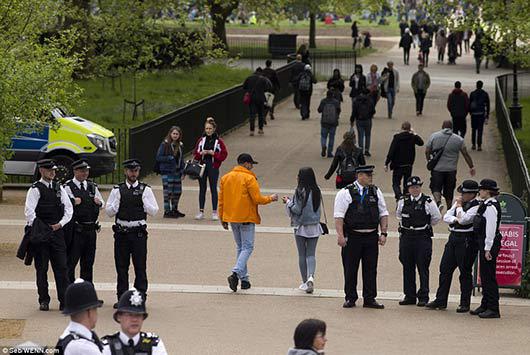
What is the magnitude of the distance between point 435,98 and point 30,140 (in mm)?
21430

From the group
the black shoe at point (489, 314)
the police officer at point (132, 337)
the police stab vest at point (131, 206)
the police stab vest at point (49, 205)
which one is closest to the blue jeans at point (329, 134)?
the black shoe at point (489, 314)

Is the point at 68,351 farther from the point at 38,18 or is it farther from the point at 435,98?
the point at 435,98

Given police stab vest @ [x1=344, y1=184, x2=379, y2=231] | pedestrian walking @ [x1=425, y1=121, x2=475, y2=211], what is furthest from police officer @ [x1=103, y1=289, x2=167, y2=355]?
pedestrian walking @ [x1=425, y1=121, x2=475, y2=211]

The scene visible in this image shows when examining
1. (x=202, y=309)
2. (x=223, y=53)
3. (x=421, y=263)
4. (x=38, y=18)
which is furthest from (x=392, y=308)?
(x=223, y=53)

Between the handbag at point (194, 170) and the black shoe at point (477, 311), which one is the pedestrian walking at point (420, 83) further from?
the black shoe at point (477, 311)

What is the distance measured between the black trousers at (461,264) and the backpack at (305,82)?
2014 cm

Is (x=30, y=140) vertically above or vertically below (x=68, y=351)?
below

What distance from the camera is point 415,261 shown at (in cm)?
1554

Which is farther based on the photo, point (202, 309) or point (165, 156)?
point (165, 156)

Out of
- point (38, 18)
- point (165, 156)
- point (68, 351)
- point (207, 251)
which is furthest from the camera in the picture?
point (38, 18)

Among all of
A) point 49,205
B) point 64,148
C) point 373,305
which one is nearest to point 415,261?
point 373,305

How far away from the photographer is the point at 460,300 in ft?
51.2

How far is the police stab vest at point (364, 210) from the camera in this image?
15062mm

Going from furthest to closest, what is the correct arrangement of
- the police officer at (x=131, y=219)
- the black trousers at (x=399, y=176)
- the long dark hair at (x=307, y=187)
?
the black trousers at (x=399, y=176) < the long dark hair at (x=307, y=187) < the police officer at (x=131, y=219)
